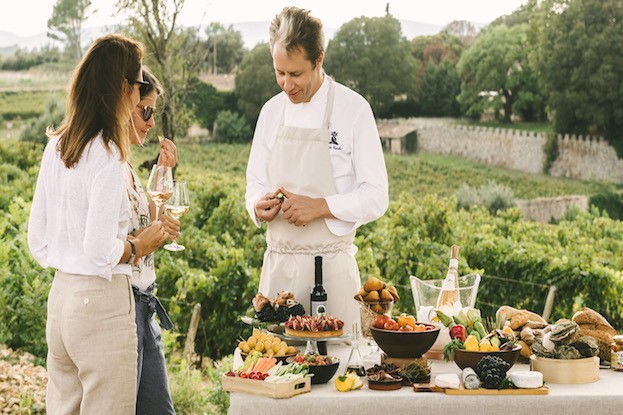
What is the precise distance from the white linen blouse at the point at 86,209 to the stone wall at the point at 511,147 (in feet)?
31.0

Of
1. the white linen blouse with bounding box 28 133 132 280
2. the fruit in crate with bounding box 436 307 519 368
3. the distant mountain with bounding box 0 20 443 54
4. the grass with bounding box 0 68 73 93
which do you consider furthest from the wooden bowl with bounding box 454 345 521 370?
the grass with bounding box 0 68 73 93

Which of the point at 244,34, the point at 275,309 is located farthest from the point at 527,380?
the point at 244,34

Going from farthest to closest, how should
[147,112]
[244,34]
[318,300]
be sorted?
[244,34], [318,300], [147,112]

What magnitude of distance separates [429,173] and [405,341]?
9.37 meters

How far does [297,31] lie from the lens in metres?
2.95

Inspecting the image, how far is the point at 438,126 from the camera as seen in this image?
11961 millimetres

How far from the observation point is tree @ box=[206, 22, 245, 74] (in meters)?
10.9

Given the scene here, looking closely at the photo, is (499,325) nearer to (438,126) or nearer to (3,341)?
(3,341)

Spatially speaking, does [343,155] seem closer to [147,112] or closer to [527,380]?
[147,112]

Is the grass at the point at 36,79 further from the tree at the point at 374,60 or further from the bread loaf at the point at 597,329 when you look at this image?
the bread loaf at the point at 597,329

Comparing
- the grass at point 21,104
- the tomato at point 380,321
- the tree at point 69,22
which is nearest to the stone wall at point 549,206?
the tree at point 69,22

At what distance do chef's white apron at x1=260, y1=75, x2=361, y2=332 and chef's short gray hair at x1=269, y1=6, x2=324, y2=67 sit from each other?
0.24 metres

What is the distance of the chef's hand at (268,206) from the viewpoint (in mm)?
3008

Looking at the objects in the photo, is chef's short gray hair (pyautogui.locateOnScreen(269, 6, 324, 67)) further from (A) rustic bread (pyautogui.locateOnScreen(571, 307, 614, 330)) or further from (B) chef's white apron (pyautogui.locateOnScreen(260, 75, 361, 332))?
(A) rustic bread (pyautogui.locateOnScreen(571, 307, 614, 330))
